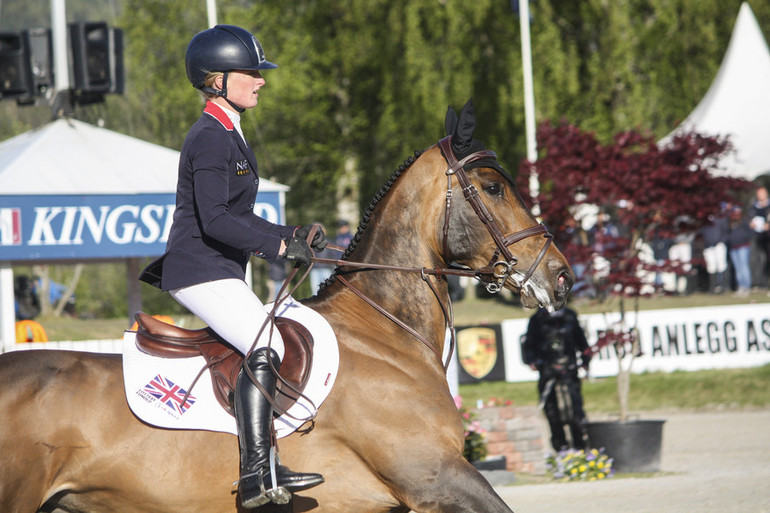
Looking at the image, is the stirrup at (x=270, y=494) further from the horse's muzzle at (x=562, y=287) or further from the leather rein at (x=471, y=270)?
the horse's muzzle at (x=562, y=287)

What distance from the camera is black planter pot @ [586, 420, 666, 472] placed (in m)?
10.1

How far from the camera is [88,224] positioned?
9.77m

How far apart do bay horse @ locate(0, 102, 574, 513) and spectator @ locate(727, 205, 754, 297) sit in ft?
50.9

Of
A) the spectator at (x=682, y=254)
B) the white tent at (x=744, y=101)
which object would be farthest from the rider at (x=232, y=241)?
the white tent at (x=744, y=101)

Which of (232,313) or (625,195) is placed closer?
(232,313)

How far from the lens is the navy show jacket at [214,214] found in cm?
442

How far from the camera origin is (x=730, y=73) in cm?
2273

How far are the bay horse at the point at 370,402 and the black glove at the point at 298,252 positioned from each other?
0.44m

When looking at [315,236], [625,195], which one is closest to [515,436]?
[625,195]

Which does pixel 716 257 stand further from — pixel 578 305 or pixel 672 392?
pixel 672 392

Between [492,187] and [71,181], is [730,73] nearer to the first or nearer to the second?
[71,181]

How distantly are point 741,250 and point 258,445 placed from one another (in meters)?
17.1

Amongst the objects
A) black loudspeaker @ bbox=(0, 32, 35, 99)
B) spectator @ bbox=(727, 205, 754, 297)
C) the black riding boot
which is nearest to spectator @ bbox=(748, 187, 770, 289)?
spectator @ bbox=(727, 205, 754, 297)

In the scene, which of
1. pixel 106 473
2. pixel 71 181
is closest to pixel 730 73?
pixel 71 181
